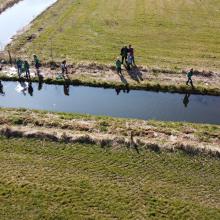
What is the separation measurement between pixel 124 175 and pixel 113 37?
901 inches

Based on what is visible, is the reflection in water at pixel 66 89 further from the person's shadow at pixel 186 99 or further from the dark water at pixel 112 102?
the person's shadow at pixel 186 99

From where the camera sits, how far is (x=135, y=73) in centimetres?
3456

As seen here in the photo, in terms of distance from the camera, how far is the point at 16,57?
123 feet

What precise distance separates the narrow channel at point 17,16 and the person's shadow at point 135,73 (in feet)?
45.7

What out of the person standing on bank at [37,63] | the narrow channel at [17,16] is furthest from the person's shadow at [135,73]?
the narrow channel at [17,16]

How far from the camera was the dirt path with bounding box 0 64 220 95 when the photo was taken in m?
32.4

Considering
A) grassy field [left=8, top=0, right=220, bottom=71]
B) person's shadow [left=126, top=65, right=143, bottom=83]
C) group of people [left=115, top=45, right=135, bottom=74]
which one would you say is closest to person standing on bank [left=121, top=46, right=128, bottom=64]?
group of people [left=115, top=45, right=135, bottom=74]

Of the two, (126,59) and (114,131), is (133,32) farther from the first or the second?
(114,131)

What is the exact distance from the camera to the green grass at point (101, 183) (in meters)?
19.9

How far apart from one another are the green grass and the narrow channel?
67.4 ft

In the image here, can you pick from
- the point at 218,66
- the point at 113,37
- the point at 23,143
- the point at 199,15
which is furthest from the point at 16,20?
the point at 23,143

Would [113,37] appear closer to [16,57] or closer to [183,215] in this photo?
[16,57]

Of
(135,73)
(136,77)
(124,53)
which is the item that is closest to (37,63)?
(124,53)

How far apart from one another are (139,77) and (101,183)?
46.6ft
